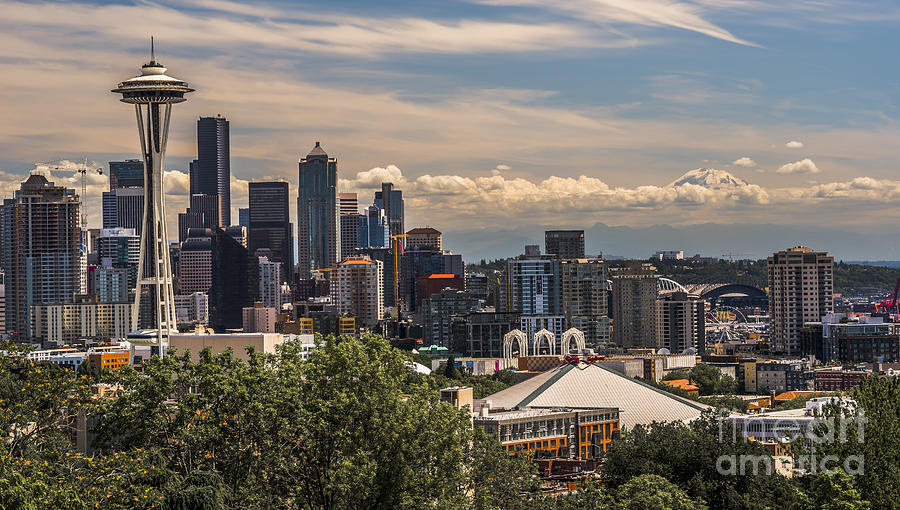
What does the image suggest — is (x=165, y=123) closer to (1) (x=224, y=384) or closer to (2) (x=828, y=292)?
(1) (x=224, y=384)

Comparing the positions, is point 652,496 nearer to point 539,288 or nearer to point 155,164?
point 155,164

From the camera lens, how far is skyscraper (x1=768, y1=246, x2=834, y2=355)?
180 metres

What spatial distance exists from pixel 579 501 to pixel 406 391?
21.0 feet

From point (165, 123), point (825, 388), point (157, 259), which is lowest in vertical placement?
point (825, 388)

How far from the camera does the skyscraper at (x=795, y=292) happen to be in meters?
180

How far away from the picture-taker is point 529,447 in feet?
271

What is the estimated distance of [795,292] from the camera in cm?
18125

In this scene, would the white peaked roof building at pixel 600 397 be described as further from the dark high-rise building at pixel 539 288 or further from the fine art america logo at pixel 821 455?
the dark high-rise building at pixel 539 288

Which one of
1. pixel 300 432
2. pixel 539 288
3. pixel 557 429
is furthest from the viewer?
pixel 539 288

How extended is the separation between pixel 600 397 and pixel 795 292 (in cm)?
8882

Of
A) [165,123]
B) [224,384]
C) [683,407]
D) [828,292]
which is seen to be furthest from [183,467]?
[828,292]

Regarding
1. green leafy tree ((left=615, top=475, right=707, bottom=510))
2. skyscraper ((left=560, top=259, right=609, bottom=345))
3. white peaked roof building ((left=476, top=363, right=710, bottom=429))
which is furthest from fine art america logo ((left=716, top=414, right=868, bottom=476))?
skyscraper ((left=560, top=259, right=609, bottom=345))

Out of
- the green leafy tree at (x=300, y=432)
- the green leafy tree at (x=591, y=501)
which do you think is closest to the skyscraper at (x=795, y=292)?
the green leafy tree at (x=591, y=501)

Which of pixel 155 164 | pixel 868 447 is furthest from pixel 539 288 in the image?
pixel 868 447
